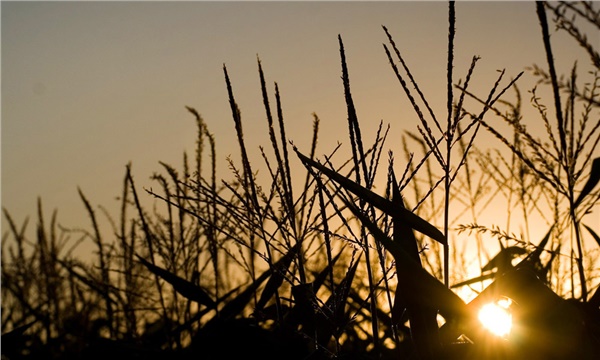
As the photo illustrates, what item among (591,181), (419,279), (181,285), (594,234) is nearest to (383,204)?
(419,279)

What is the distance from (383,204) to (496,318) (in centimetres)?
32

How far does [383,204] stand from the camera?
1091mm

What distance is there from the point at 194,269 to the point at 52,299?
1.25 meters

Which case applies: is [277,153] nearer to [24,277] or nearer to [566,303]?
[566,303]

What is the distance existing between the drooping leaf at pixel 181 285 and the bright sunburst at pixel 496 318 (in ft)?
3.18

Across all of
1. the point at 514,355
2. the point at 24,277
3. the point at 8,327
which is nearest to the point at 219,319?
the point at 514,355

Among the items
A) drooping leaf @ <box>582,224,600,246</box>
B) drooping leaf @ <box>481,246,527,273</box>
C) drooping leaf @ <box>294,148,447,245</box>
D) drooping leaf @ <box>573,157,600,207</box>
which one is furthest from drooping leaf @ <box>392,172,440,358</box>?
drooping leaf @ <box>481,246,527,273</box>

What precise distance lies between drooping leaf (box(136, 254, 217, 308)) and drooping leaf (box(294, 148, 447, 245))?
3.09ft

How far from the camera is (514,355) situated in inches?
47.2

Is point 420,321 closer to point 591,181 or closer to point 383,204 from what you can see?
point 383,204

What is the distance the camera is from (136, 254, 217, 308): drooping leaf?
6.27 feet

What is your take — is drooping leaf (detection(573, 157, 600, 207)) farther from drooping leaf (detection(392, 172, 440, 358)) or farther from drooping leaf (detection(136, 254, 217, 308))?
drooping leaf (detection(136, 254, 217, 308))

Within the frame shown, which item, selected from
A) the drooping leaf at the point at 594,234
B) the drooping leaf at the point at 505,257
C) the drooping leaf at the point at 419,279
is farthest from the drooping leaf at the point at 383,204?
the drooping leaf at the point at 505,257

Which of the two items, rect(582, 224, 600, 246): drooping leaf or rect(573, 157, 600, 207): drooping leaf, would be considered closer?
rect(573, 157, 600, 207): drooping leaf
